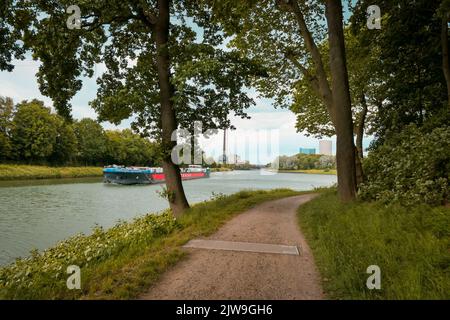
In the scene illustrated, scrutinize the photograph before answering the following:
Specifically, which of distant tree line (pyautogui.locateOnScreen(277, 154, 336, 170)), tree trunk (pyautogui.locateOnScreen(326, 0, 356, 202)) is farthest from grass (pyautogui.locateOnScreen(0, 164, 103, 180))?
distant tree line (pyautogui.locateOnScreen(277, 154, 336, 170))

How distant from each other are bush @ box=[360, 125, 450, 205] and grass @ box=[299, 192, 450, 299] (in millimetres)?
596

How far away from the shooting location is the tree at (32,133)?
6159 centimetres

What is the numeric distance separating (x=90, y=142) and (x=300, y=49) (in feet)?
255

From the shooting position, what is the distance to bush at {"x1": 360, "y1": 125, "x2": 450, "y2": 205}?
684cm

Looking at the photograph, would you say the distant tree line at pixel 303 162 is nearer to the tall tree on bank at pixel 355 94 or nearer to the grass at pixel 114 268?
the tall tree on bank at pixel 355 94

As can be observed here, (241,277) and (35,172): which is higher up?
(35,172)

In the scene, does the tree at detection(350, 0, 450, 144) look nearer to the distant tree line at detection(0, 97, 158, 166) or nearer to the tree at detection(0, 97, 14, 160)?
the distant tree line at detection(0, 97, 158, 166)

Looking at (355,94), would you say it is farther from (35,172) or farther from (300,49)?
(35,172)

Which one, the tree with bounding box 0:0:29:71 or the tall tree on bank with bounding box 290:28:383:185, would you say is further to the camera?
the tall tree on bank with bounding box 290:28:383:185

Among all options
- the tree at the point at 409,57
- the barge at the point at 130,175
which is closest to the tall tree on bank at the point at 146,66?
the tree at the point at 409,57

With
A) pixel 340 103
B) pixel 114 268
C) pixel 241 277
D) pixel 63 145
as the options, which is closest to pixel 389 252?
pixel 241 277

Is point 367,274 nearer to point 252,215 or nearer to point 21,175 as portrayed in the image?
point 252,215

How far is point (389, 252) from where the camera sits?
480 cm
